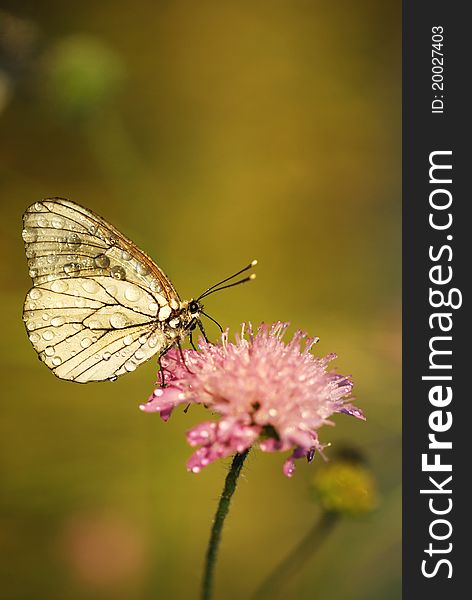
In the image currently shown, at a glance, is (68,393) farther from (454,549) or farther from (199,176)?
(454,549)

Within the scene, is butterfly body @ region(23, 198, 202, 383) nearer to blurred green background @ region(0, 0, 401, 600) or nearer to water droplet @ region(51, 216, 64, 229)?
water droplet @ region(51, 216, 64, 229)

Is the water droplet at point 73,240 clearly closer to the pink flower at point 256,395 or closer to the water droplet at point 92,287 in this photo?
the water droplet at point 92,287

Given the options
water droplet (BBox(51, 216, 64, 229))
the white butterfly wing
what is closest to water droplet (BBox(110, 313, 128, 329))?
the white butterfly wing

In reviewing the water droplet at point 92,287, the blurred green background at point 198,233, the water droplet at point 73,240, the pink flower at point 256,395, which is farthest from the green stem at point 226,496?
the blurred green background at point 198,233

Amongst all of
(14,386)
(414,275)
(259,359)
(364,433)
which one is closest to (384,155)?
(364,433)

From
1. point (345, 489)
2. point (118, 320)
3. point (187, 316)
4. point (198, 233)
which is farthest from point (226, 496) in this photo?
point (198, 233)

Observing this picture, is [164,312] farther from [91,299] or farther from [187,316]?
[91,299]
